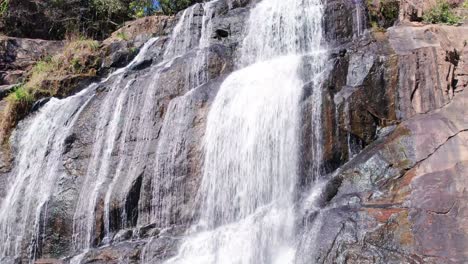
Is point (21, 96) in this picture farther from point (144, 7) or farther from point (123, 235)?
point (144, 7)

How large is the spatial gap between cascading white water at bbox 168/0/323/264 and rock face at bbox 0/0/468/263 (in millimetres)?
283

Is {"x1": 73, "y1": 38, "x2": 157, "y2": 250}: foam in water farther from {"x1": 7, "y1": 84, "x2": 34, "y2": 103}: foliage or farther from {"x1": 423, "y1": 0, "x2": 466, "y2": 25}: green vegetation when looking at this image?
{"x1": 423, "y1": 0, "x2": 466, "y2": 25}: green vegetation

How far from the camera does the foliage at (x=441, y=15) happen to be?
12.5 metres

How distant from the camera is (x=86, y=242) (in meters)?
11.3

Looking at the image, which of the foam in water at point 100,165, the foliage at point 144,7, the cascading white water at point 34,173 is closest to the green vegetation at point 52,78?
the cascading white water at point 34,173

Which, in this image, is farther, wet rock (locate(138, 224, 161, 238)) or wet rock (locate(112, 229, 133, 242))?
wet rock (locate(112, 229, 133, 242))

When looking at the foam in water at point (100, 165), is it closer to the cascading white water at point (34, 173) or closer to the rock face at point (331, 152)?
the rock face at point (331, 152)

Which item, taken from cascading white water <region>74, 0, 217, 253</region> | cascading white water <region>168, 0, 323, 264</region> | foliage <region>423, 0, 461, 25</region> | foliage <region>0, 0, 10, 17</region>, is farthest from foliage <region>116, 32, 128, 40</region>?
foliage <region>423, 0, 461, 25</region>

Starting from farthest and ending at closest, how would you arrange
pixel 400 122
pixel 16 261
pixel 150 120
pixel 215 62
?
pixel 215 62 < pixel 150 120 < pixel 16 261 < pixel 400 122

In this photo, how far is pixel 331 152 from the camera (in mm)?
9938

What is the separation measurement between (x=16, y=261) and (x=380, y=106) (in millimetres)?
7956

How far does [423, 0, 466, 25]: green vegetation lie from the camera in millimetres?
12500

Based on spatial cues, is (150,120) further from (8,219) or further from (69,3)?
(69,3)

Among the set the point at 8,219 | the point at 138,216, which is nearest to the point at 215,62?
the point at 138,216
